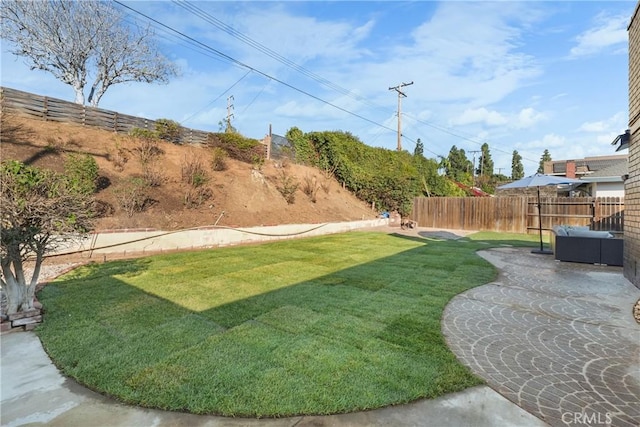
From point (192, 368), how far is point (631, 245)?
7.87 metres

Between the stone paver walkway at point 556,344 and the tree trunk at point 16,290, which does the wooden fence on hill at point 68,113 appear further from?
the stone paver walkway at point 556,344

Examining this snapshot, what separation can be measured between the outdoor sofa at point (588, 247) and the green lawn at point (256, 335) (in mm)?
2699

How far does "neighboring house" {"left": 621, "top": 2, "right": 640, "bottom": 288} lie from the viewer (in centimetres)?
561

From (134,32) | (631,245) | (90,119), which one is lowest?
(631,245)

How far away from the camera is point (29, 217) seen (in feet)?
11.1

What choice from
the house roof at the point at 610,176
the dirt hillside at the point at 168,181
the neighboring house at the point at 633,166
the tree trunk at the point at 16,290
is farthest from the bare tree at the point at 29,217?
the house roof at the point at 610,176

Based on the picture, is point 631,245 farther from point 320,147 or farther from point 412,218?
point 320,147

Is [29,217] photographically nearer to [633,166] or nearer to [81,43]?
[633,166]

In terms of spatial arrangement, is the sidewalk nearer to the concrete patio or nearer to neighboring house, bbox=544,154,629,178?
the concrete patio

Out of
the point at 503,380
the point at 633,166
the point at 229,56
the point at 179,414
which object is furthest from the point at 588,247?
the point at 229,56

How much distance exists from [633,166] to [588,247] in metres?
2.29

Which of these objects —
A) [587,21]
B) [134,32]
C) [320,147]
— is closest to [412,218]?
[320,147]

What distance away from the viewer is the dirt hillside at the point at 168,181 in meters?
9.49

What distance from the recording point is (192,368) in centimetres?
264
